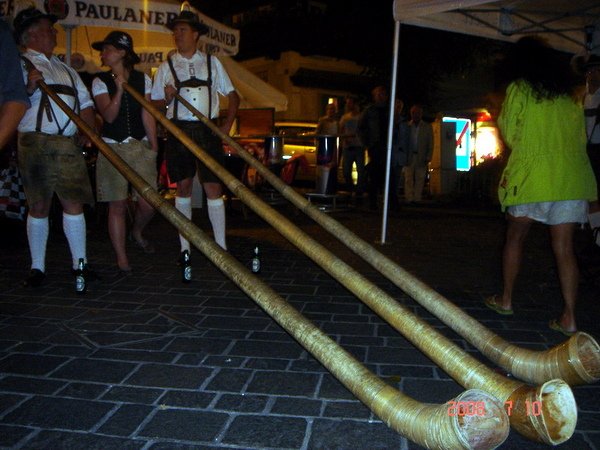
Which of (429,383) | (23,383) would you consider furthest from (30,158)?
(429,383)

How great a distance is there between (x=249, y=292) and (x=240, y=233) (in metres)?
5.37

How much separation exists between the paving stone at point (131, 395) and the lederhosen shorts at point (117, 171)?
2656 mm

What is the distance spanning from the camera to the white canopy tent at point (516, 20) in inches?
241

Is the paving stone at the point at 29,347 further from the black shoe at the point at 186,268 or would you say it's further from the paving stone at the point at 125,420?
the black shoe at the point at 186,268

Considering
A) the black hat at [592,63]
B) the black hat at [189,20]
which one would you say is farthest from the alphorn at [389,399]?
the black hat at [592,63]

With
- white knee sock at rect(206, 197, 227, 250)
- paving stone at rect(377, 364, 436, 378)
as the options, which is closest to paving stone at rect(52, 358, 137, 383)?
paving stone at rect(377, 364, 436, 378)

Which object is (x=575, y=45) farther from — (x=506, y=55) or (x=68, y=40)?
(x=68, y=40)

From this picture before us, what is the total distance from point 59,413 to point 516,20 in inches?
247

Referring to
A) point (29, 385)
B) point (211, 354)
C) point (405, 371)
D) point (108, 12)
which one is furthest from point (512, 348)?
point (108, 12)

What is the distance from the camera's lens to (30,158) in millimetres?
4566

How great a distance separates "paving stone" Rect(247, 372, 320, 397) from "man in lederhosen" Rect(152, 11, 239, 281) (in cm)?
251

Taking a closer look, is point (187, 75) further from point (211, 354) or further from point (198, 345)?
point (211, 354)

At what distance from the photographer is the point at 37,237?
188 inches

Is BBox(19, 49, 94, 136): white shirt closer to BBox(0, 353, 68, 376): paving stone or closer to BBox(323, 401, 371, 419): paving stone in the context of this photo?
BBox(0, 353, 68, 376): paving stone
